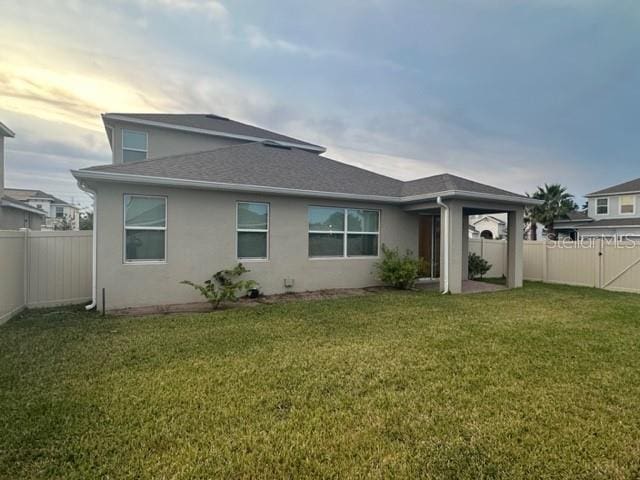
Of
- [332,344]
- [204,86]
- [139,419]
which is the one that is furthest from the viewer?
[204,86]

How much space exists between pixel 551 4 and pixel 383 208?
7.81 meters

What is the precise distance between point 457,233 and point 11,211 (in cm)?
2195

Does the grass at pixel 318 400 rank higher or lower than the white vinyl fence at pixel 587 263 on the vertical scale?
lower

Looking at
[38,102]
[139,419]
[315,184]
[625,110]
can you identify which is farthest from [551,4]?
[38,102]

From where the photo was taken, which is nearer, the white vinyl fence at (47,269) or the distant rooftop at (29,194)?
the white vinyl fence at (47,269)

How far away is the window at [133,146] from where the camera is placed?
45.5ft

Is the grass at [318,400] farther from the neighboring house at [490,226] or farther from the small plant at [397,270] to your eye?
the neighboring house at [490,226]

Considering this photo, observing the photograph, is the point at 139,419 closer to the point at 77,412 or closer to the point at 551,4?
the point at 77,412

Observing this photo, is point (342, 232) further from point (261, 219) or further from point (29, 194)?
point (29, 194)

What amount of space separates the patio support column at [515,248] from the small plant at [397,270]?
3.34m

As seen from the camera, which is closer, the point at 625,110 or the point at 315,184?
the point at 315,184

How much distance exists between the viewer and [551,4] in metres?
10.5

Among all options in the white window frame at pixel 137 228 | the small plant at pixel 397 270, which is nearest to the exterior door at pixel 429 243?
the small plant at pixel 397 270

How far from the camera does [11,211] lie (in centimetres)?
1847
